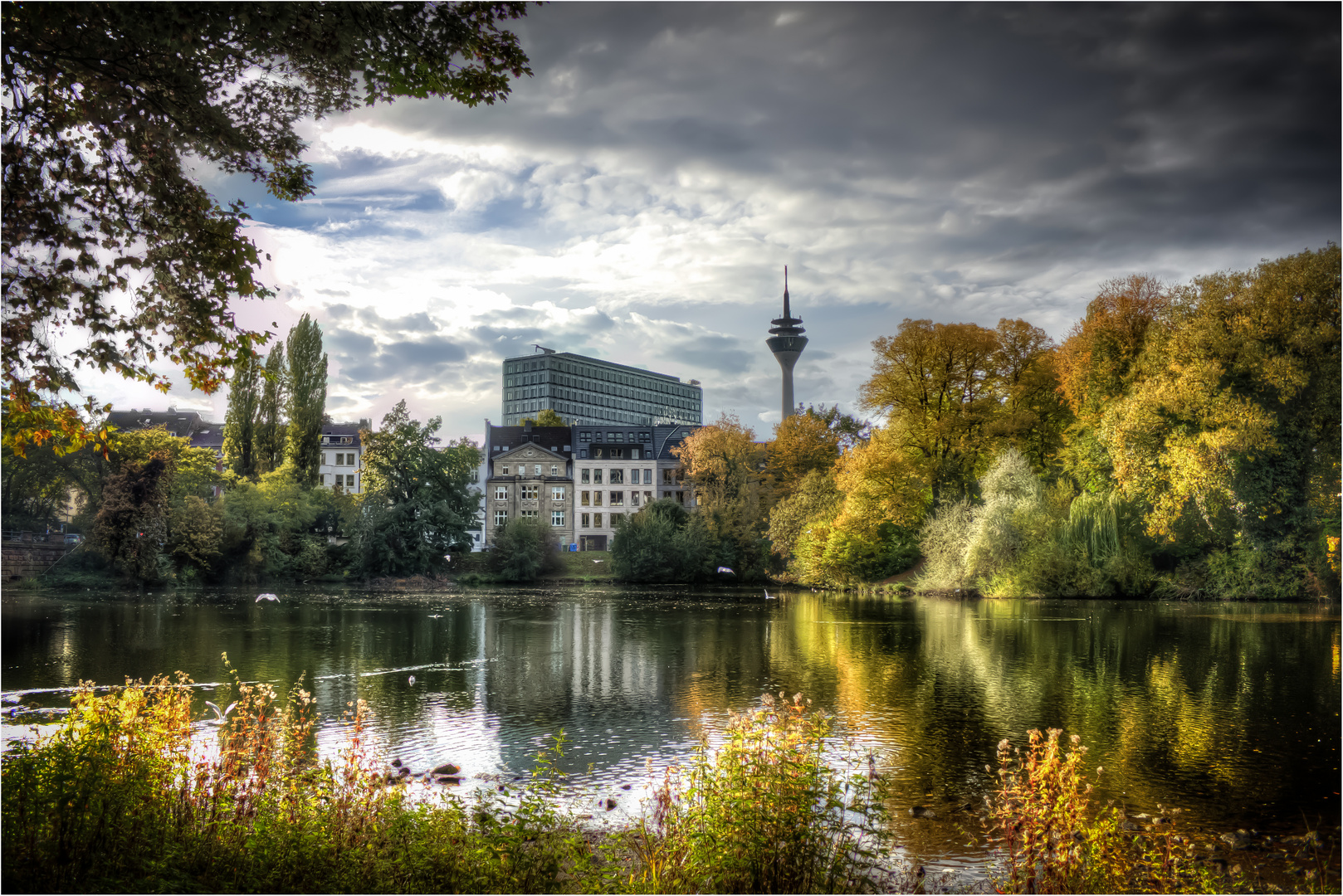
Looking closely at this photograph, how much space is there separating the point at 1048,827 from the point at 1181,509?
26714 millimetres

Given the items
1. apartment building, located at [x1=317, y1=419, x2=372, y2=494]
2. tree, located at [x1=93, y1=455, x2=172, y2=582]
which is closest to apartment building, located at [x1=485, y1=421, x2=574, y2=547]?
apartment building, located at [x1=317, y1=419, x2=372, y2=494]

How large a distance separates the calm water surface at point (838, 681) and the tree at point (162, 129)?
4.76 metres

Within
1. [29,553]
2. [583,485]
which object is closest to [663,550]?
[583,485]

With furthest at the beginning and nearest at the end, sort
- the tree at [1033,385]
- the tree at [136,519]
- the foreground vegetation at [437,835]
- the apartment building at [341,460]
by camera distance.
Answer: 1. the apartment building at [341,460]
2. the tree at [1033,385]
3. the tree at [136,519]
4. the foreground vegetation at [437,835]

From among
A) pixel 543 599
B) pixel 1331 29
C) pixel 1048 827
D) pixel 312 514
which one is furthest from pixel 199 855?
pixel 312 514

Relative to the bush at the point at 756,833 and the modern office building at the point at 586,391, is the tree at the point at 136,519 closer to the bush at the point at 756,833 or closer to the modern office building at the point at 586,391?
the bush at the point at 756,833

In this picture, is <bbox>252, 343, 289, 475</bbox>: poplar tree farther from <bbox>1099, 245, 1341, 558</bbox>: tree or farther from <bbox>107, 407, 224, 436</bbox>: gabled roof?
<bbox>1099, 245, 1341, 558</bbox>: tree

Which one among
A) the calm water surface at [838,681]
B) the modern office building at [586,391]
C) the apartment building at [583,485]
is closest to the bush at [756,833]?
the calm water surface at [838,681]

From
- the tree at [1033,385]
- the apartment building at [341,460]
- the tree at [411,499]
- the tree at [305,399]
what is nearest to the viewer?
the tree at [1033,385]

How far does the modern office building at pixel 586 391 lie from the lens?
123 metres

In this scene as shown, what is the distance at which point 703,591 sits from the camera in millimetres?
43594

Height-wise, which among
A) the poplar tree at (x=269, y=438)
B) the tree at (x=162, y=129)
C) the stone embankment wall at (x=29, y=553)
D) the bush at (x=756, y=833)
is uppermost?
the poplar tree at (x=269, y=438)

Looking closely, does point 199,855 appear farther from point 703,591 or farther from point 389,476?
point 389,476

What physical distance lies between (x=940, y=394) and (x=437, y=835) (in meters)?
33.5
